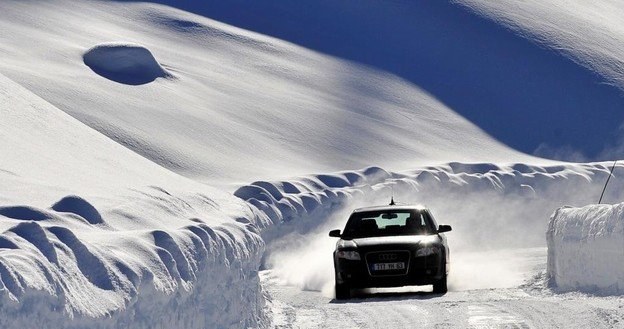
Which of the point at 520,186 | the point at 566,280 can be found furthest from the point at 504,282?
the point at 520,186

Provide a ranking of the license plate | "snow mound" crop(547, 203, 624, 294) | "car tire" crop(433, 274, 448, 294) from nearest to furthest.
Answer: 1. "snow mound" crop(547, 203, 624, 294)
2. the license plate
3. "car tire" crop(433, 274, 448, 294)

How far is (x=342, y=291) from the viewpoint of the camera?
55.9 ft

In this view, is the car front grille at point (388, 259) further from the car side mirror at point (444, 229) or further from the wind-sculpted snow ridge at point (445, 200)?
the wind-sculpted snow ridge at point (445, 200)

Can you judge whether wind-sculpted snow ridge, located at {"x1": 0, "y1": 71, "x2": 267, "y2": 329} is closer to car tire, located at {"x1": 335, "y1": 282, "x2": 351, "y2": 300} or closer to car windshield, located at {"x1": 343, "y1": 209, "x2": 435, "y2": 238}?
car windshield, located at {"x1": 343, "y1": 209, "x2": 435, "y2": 238}

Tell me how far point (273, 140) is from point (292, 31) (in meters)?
20.4

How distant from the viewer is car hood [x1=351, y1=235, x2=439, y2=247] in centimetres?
1692

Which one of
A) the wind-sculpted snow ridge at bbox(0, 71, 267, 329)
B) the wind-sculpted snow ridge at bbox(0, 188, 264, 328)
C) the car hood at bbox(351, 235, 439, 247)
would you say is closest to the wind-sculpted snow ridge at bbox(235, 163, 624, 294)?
the car hood at bbox(351, 235, 439, 247)

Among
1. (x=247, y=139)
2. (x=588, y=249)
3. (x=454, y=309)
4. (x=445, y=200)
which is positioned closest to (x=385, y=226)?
(x=588, y=249)

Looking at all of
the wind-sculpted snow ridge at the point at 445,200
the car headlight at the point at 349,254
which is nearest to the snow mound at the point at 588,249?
the wind-sculpted snow ridge at the point at 445,200

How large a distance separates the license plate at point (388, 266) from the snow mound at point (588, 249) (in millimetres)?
2315

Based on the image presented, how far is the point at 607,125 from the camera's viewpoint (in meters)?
59.7

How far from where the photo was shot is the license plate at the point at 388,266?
16.8m

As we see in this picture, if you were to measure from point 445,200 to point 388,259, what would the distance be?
19.9 metres

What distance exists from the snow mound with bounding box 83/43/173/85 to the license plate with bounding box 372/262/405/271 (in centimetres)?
3496
